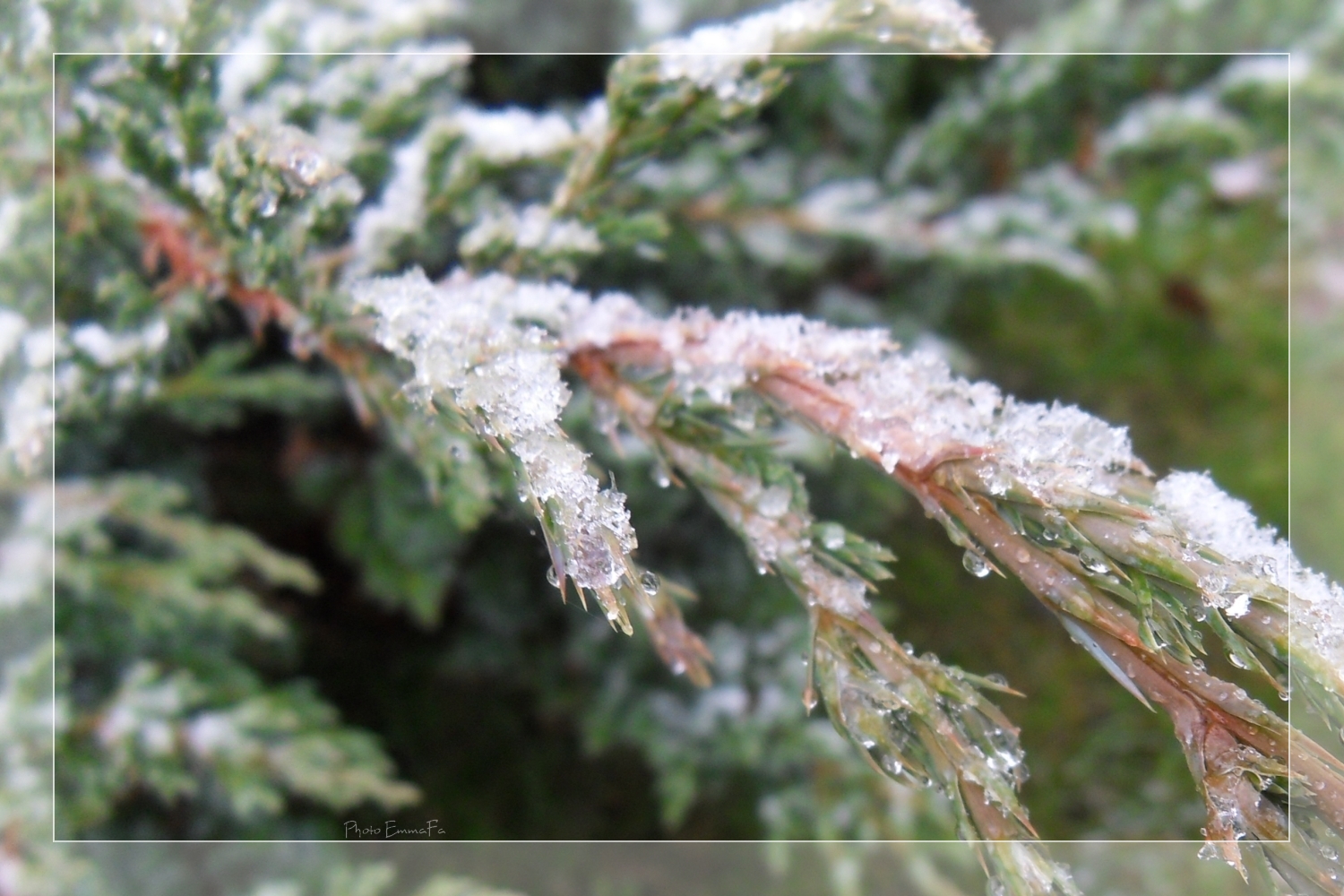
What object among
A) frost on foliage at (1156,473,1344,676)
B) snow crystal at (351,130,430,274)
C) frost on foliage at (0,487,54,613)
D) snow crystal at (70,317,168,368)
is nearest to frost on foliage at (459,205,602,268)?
snow crystal at (351,130,430,274)

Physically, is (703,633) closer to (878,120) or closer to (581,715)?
(581,715)

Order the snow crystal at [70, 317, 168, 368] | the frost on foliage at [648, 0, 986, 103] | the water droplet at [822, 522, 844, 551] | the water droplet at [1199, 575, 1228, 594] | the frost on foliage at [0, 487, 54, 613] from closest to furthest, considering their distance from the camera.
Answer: the water droplet at [1199, 575, 1228, 594], the water droplet at [822, 522, 844, 551], the frost on foliage at [648, 0, 986, 103], the snow crystal at [70, 317, 168, 368], the frost on foliage at [0, 487, 54, 613]

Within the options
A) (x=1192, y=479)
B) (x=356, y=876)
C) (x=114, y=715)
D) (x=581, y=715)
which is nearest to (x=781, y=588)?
(x=581, y=715)

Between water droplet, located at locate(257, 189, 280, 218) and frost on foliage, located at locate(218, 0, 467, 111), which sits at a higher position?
frost on foliage, located at locate(218, 0, 467, 111)

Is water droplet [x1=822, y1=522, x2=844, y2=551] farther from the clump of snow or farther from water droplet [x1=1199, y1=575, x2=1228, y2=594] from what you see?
the clump of snow

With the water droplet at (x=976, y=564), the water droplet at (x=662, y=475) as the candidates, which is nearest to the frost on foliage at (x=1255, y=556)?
the water droplet at (x=976, y=564)

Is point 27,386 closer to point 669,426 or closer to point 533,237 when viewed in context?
point 533,237
